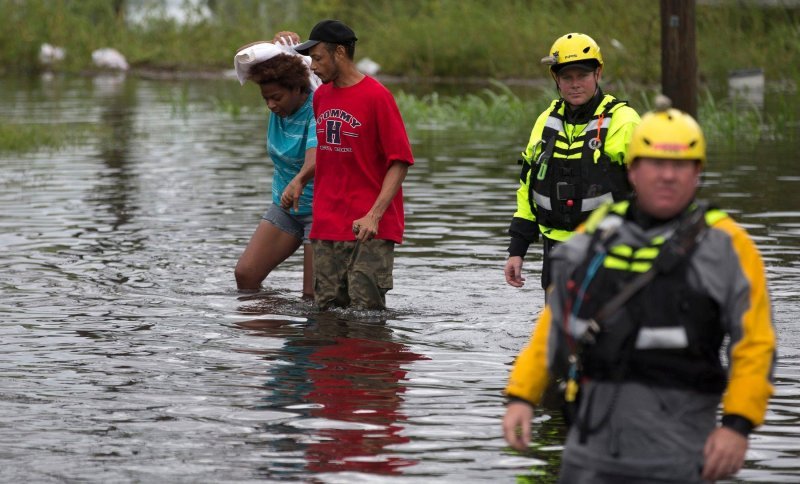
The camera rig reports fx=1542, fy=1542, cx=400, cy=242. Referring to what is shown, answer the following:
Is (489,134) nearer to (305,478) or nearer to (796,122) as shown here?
(796,122)

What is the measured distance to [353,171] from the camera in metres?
9.26

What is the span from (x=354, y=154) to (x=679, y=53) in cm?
809

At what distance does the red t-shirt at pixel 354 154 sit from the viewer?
9.08 metres

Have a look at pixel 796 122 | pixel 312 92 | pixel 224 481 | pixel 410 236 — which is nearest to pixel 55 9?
pixel 796 122

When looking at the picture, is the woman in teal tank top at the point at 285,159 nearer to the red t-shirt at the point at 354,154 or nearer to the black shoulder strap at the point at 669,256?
the red t-shirt at the point at 354,154

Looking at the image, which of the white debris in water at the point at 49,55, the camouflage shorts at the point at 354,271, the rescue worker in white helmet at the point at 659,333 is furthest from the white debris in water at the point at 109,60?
the rescue worker in white helmet at the point at 659,333

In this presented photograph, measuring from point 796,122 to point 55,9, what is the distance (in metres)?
32.8

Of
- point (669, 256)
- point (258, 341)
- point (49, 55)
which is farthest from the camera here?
point (49, 55)

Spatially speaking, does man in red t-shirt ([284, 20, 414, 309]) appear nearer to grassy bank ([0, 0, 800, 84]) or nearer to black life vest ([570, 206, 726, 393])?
A: black life vest ([570, 206, 726, 393])

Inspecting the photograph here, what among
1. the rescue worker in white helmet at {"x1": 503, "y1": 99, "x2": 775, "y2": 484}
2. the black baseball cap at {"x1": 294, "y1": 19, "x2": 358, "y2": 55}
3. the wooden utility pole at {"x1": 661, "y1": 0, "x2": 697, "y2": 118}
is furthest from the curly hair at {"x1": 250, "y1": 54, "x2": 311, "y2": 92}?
the wooden utility pole at {"x1": 661, "y1": 0, "x2": 697, "y2": 118}

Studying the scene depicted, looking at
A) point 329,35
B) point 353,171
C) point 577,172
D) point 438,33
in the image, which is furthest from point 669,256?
point 438,33

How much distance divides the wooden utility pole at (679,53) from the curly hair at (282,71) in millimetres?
7288

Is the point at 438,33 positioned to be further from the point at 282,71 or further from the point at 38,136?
the point at 282,71

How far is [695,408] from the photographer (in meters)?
4.38
